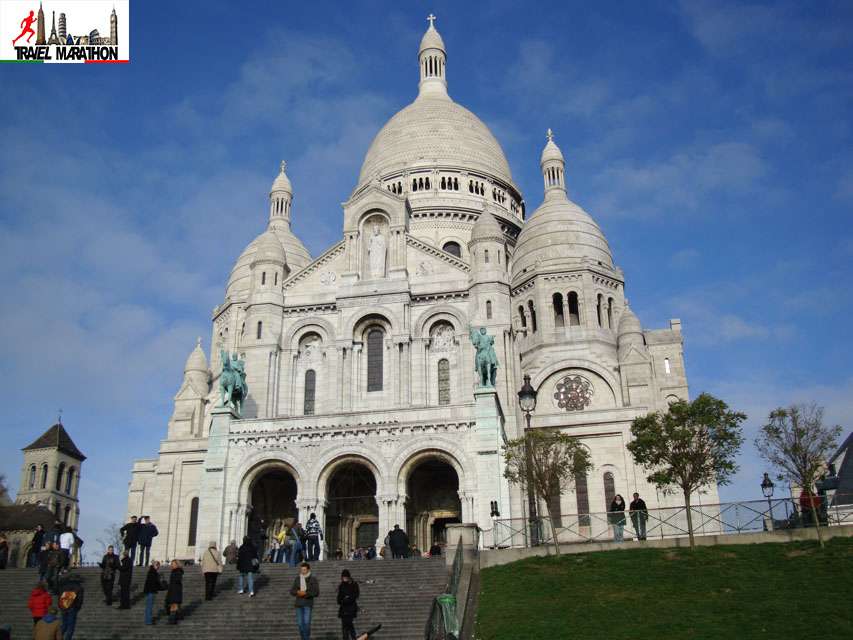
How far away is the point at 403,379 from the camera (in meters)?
44.2

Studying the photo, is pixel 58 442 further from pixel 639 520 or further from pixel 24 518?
pixel 639 520

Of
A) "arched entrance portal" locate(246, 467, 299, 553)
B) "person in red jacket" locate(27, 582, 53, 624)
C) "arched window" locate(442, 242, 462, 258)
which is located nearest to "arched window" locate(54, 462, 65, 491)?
"arched window" locate(442, 242, 462, 258)

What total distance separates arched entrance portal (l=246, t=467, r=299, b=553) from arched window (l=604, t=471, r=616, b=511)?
16.2 metres

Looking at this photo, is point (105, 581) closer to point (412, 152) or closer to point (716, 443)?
point (716, 443)

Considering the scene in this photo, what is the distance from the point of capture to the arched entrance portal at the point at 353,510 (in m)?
41.3

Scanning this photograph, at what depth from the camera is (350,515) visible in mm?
42188

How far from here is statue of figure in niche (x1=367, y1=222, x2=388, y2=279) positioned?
47375mm

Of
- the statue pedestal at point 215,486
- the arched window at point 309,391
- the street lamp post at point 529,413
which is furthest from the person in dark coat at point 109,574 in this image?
the arched window at point 309,391

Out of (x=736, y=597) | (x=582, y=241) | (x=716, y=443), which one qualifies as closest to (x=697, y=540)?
(x=716, y=443)

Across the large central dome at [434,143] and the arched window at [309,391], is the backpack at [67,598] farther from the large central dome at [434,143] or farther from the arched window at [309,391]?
the large central dome at [434,143]

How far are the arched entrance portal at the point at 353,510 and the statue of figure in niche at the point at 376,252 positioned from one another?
35.7 feet

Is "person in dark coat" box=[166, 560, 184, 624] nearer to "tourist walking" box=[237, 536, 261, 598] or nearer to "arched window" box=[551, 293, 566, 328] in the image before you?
"tourist walking" box=[237, 536, 261, 598]

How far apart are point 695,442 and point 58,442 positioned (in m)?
67.0

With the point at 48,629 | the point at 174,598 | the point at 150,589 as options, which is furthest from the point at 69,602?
the point at 174,598
